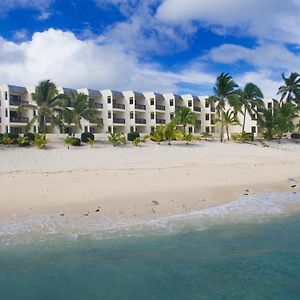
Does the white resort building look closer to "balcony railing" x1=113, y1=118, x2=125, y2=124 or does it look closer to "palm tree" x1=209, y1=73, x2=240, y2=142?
"balcony railing" x1=113, y1=118, x2=125, y2=124

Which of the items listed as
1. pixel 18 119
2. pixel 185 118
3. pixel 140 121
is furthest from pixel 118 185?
pixel 140 121

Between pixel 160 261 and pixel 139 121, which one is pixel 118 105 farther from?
pixel 160 261

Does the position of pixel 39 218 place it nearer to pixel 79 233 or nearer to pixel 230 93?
pixel 79 233

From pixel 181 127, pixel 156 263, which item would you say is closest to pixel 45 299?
pixel 156 263

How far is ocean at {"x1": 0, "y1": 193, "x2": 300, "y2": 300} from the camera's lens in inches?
321

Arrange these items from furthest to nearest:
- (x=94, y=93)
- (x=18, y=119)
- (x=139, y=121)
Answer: (x=139, y=121), (x=94, y=93), (x=18, y=119)

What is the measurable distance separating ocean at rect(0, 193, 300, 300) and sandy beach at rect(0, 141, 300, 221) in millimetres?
1996

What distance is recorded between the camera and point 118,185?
811 inches

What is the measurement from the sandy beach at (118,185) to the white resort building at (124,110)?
27.1m

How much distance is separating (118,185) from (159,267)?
445 inches

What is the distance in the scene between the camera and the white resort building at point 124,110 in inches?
2371

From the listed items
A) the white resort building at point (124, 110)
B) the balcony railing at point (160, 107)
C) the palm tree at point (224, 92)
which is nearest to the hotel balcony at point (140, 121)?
the white resort building at point (124, 110)

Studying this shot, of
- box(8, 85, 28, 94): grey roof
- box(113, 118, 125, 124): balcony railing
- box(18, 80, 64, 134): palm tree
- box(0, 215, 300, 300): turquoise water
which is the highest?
box(8, 85, 28, 94): grey roof

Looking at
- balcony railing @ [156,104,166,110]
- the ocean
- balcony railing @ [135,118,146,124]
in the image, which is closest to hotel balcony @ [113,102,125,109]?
balcony railing @ [135,118,146,124]
